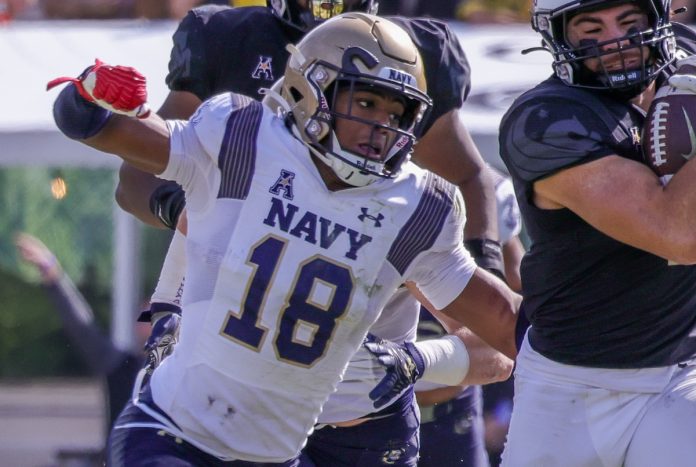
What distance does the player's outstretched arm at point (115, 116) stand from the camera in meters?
3.11

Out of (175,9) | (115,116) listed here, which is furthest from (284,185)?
(175,9)

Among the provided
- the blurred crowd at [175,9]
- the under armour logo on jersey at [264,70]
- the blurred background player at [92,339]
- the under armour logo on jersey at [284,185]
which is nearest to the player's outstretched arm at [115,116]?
the under armour logo on jersey at [284,185]

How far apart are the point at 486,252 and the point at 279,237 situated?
1.08 meters

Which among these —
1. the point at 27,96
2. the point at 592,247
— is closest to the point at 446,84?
the point at 592,247

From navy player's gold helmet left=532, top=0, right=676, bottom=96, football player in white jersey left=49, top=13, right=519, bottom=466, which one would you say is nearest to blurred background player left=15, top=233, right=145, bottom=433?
football player in white jersey left=49, top=13, right=519, bottom=466

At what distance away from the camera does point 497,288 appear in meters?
3.66

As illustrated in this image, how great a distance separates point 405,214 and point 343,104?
272mm

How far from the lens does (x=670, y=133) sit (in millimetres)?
3184

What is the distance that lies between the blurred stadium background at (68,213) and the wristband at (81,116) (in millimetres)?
→ 3541

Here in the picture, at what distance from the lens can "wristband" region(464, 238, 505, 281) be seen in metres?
4.17

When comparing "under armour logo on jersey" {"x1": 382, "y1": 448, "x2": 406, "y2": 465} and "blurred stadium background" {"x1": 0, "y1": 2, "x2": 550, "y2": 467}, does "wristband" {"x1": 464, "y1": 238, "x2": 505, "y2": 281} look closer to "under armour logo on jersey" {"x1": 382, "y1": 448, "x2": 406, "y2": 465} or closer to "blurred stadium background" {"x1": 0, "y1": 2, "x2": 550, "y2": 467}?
"under armour logo on jersey" {"x1": 382, "y1": 448, "x2": 406, "y2": 465}

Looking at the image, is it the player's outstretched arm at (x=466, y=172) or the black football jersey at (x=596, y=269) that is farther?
the player's outstretched arm at (x=466, y=172)

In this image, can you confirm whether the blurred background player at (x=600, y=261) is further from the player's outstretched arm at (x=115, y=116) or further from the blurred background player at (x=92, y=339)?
the blurred background player at (x=92, y=339)

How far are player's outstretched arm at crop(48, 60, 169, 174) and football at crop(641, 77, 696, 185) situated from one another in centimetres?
100
